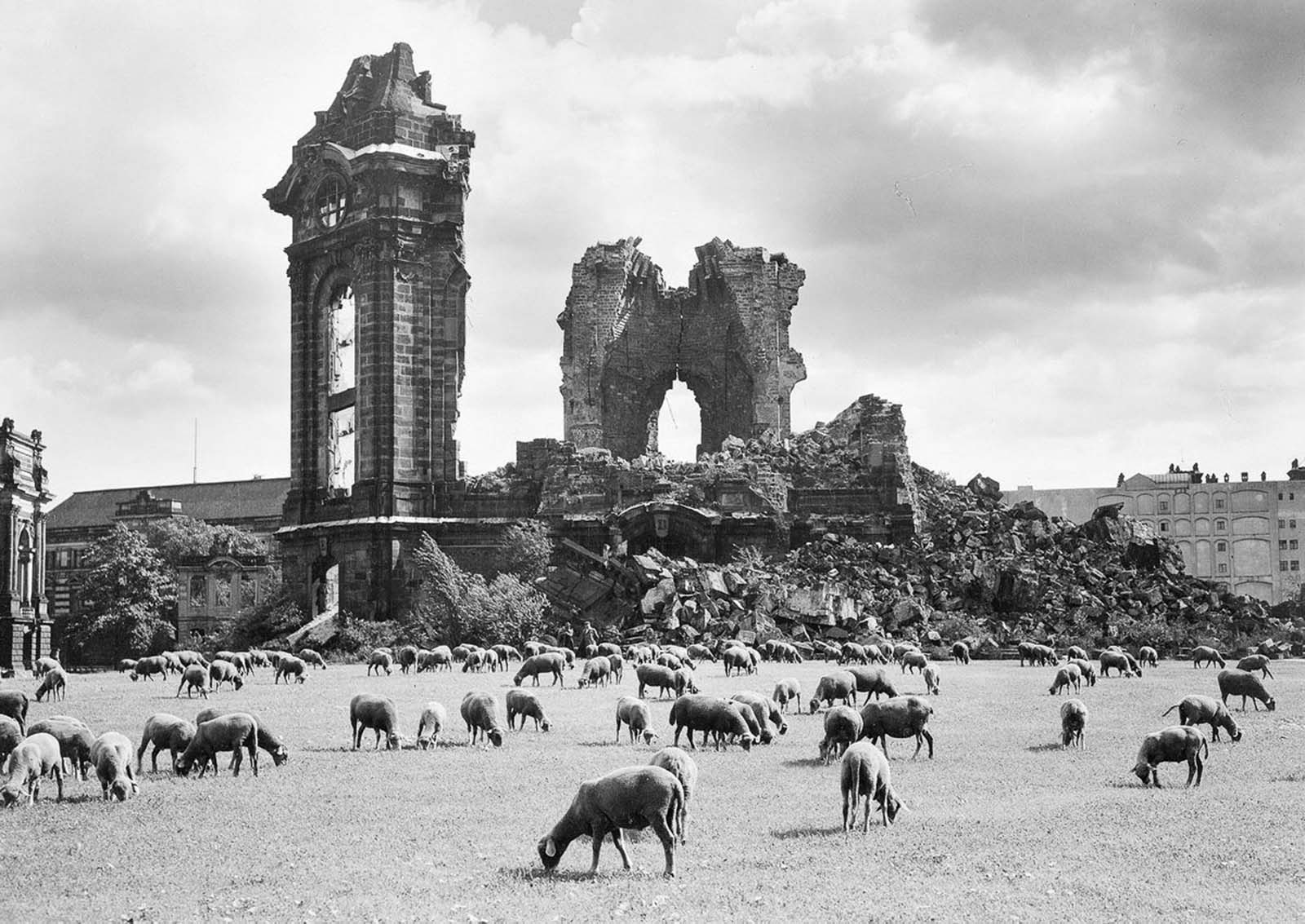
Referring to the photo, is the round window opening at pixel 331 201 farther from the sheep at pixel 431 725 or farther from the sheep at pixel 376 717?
the sheep at pixel 376 717

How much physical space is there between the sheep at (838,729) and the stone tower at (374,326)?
41.0 meters

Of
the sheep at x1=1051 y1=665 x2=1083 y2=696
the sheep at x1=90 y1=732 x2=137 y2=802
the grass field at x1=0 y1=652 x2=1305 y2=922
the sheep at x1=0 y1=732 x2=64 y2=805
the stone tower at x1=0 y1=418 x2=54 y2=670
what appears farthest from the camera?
the stone tower at x1=0 y1=418 x2=54 y2=670

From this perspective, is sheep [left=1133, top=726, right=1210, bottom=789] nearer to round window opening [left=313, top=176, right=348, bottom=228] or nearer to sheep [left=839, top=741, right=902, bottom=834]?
sheep [left=839, top=741, right=902, bottom=834]

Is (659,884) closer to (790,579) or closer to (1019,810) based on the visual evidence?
(1019,810)

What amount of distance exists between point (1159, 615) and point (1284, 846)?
39.4 m

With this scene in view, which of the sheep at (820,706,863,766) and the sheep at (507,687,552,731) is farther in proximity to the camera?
the sheep at (507,687,552,731)

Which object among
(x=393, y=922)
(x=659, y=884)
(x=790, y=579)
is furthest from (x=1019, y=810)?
(x=790, y=579)

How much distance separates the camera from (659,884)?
13.1 meters

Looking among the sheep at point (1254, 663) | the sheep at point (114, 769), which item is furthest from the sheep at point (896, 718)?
the sheep at point (1254, 663)

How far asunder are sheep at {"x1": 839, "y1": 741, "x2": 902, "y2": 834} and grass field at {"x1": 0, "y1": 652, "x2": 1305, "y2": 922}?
25 cm

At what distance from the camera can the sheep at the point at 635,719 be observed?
2242cm

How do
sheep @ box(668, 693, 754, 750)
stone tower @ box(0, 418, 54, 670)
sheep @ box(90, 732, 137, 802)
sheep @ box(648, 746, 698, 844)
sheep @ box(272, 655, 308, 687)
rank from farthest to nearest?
stone tower @ box(0, 418, 54, 670)
sheep @ box(272, 655, 308, 687)
sheep @ box(668, 693, 754, 750)
sheep @ box(90, 732, 137, 802)
sheep @ box(648, 746, 698, 844)

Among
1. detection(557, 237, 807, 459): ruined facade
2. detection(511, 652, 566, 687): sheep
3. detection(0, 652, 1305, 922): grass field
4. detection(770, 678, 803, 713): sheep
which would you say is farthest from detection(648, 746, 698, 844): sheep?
detection(557, 237, 807, 459): ruined facade

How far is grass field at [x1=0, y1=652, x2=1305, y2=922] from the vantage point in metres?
12.6
